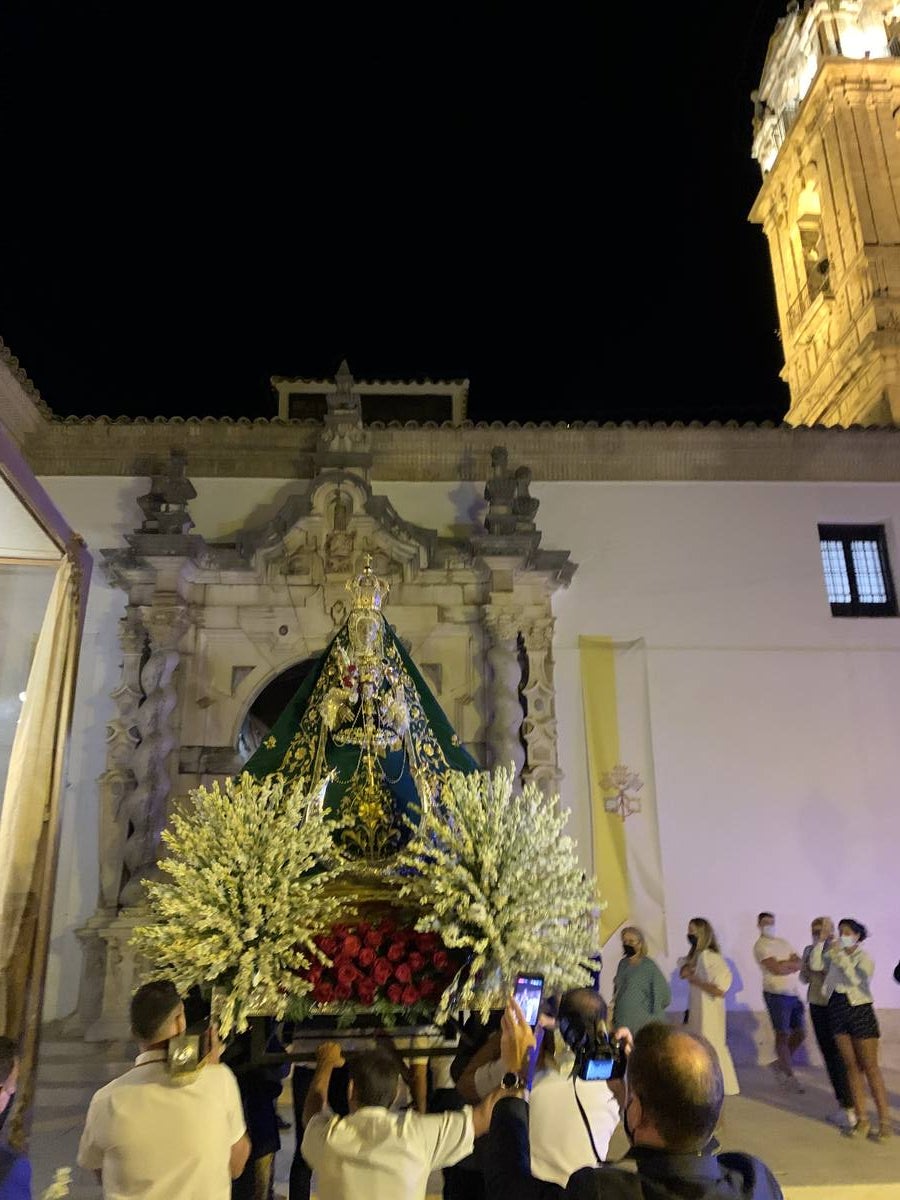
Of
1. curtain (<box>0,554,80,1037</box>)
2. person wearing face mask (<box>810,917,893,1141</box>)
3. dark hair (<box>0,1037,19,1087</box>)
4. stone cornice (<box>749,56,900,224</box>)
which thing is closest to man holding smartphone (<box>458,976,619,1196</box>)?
dark hair (<box>0,1037,19,1087</box>)

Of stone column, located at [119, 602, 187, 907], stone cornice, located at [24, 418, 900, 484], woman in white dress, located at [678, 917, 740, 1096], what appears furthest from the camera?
stone cornice, located at [24, 418, 900, 484]

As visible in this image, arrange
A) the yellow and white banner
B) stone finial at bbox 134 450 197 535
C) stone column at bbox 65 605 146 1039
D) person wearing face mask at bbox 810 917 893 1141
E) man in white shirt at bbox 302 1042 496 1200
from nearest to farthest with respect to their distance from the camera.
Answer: man in white shirt at bbox 302 1042 496 1200
person wearing face mask at bbox 810 917 893 1141
stone column at bbox 65 605 146 1039
the yellow and white banner
stone finial at bbox 134 450 197 535

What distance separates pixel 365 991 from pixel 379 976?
2.9 inches

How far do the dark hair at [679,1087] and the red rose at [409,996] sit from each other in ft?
5.24

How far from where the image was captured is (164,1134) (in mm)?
2725

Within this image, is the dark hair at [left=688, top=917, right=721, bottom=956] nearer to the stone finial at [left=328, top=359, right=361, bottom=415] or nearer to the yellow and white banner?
the yellow and white banner

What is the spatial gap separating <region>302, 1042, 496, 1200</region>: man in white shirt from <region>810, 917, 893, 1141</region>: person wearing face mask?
15.1ft

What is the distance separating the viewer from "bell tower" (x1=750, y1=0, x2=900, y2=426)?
48.2ft

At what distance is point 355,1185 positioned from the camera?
2.60 metres

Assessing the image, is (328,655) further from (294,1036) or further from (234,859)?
(294,1036)

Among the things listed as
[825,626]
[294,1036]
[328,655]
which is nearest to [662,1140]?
[294,1036]

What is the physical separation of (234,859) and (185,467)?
7.70 metres

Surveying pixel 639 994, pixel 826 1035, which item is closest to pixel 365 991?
pixel 639 994

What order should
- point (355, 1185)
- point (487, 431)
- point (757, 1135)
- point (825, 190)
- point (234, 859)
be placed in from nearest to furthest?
point (355, 1185)
point (234, 859)
point (757, 1135)
point (487, 431)
point (825, 190)
